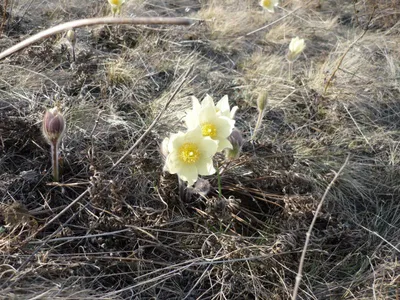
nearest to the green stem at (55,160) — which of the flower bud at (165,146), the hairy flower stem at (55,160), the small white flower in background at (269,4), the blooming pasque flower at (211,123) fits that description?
the hairy flower stem at (55,160)

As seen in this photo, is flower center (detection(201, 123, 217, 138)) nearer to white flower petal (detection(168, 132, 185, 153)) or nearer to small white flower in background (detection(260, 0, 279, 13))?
white flower petal (detection(168, 132, 185, 153))

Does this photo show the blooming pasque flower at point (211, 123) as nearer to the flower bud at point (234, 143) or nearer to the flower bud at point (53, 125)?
the flower bud at point (234, 143)

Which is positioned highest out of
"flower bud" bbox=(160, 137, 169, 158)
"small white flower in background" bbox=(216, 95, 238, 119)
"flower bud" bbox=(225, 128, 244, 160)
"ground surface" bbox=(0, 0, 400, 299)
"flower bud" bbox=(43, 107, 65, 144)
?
"flower bud" bbox=(43, 107, 65, 144)

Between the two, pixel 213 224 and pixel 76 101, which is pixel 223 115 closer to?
pixel 213 224

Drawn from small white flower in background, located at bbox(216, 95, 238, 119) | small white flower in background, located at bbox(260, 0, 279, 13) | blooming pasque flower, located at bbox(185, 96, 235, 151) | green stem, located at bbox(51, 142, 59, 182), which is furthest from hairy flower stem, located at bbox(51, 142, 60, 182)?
small white flower in background, located at bbox(260, 0, 279, 13)

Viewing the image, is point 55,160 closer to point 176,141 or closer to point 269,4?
point 176,141

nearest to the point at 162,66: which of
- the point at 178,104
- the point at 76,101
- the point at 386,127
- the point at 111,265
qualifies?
the point at 178,104

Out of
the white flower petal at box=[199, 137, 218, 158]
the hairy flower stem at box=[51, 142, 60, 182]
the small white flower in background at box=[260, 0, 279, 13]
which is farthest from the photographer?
the small white flower in background at box=[260, 0, 279, 13]
